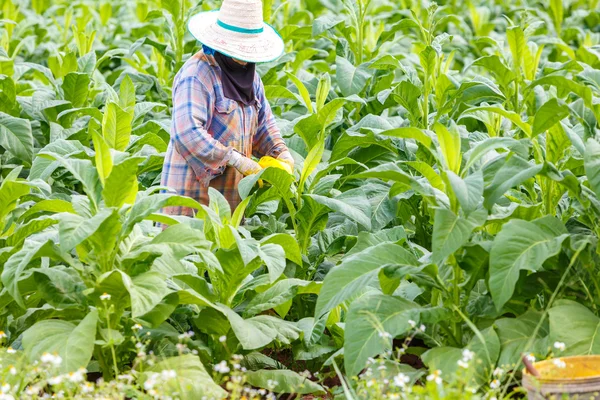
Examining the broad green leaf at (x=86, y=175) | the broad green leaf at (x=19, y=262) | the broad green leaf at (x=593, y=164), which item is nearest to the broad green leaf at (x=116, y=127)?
the broad green leaf at (x=86, y=175)

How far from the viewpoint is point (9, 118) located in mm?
5602

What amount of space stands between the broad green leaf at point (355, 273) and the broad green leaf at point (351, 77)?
2.16 m

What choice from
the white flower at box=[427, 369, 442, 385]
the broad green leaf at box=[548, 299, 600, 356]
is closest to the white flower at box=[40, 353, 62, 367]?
the white flower at box=[427, 369, 442, 385]

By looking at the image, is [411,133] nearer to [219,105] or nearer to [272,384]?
[272,384]

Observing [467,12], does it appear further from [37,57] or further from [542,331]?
[542,331]

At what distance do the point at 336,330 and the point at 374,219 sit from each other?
Answer: 797mm

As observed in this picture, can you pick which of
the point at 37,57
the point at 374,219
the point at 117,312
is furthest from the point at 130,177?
the point at 37,57

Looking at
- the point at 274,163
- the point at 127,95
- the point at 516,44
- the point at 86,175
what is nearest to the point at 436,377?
the point at 86,175

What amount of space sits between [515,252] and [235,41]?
188 cm

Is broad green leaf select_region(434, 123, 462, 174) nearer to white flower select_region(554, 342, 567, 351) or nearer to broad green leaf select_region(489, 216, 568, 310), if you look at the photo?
broad green leaf select_region(489, 216, 568, 310)

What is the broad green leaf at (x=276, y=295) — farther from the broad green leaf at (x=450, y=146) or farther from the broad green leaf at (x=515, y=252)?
the broad green leaf at (x=515, y=252)

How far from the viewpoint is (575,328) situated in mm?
3535

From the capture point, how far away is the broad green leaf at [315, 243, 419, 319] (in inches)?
142

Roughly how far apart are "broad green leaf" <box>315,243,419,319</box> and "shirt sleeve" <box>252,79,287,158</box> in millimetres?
1461
